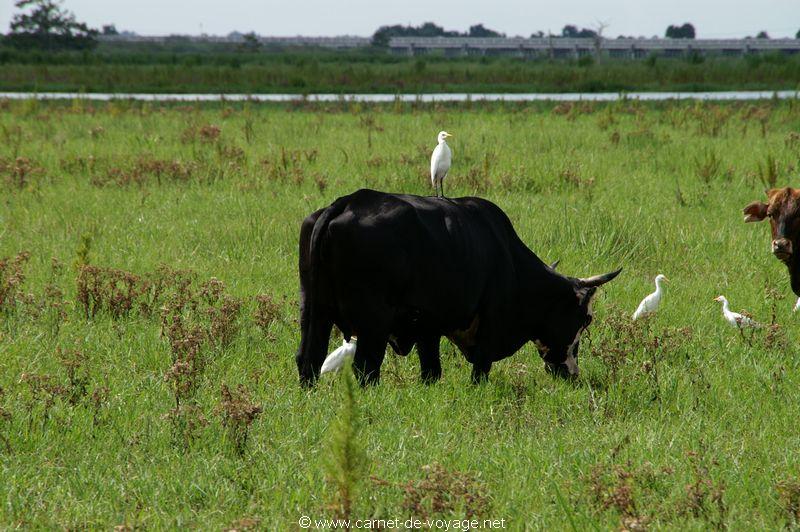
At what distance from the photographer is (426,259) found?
5527mm

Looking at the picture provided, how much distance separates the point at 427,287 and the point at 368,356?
56 cm

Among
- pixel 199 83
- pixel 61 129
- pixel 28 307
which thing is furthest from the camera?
pixel 199 83

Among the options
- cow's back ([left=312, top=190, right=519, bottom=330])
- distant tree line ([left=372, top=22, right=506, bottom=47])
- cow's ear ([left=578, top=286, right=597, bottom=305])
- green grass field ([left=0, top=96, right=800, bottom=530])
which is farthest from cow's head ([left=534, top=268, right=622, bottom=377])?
distant tree line ([left=372, top=22, right=506, bottom=47])

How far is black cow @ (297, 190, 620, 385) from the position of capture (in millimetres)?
5348

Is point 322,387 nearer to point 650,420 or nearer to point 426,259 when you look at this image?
point 426,259

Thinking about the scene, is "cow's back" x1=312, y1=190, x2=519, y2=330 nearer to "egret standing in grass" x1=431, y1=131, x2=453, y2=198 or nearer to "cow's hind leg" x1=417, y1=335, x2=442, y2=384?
"cow's hind leg" x1=417, y1=335, x2=442, y2=384

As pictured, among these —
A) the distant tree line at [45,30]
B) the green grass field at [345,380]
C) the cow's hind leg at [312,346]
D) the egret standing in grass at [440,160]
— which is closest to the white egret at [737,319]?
the green grass field at [345,380]

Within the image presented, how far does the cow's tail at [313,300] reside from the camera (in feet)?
17.7

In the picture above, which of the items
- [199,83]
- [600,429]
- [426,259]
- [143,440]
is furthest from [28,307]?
[199,83]

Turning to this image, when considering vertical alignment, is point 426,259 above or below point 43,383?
above

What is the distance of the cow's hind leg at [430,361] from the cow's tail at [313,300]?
29.2 inches

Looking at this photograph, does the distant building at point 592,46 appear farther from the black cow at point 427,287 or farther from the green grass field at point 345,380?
the black cow at point 427,287

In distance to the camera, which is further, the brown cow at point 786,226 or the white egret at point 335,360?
the brown cow at point 786,226

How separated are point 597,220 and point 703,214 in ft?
6.76
